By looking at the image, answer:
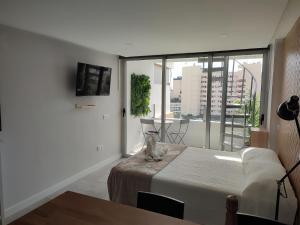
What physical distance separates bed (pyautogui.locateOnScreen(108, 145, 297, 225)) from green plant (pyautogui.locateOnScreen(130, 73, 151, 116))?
237 centimetres

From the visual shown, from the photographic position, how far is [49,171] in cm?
326

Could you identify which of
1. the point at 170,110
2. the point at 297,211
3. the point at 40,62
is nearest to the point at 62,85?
the point at 40,62

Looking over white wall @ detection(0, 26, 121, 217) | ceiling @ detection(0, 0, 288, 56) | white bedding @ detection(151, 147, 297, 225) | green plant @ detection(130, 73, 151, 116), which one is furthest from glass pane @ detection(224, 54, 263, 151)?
white wall @ detection(0, 26, 121, 217)

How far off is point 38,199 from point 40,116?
1.15 m

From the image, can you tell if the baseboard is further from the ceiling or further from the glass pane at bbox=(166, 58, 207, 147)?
the ceiling

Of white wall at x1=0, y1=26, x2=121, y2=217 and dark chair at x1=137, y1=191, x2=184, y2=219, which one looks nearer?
A: dark chair at x1=137, y1=191, x2=184, y2=219

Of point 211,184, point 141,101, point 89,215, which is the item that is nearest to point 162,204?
point 89,215

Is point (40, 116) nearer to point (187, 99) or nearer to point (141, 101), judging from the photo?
point (141, 101)

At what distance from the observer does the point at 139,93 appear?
5145mm

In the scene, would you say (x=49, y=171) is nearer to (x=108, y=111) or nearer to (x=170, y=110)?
(x=108, y=111)

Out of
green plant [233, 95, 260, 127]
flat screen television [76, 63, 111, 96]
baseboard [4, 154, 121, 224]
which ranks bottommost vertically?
Result: baseboard [4, 154, 121, 224]

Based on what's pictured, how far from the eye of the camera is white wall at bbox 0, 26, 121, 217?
2656mm

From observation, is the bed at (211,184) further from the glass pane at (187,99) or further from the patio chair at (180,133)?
the patio chair at (180,133)

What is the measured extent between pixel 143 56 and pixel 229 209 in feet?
12.0
